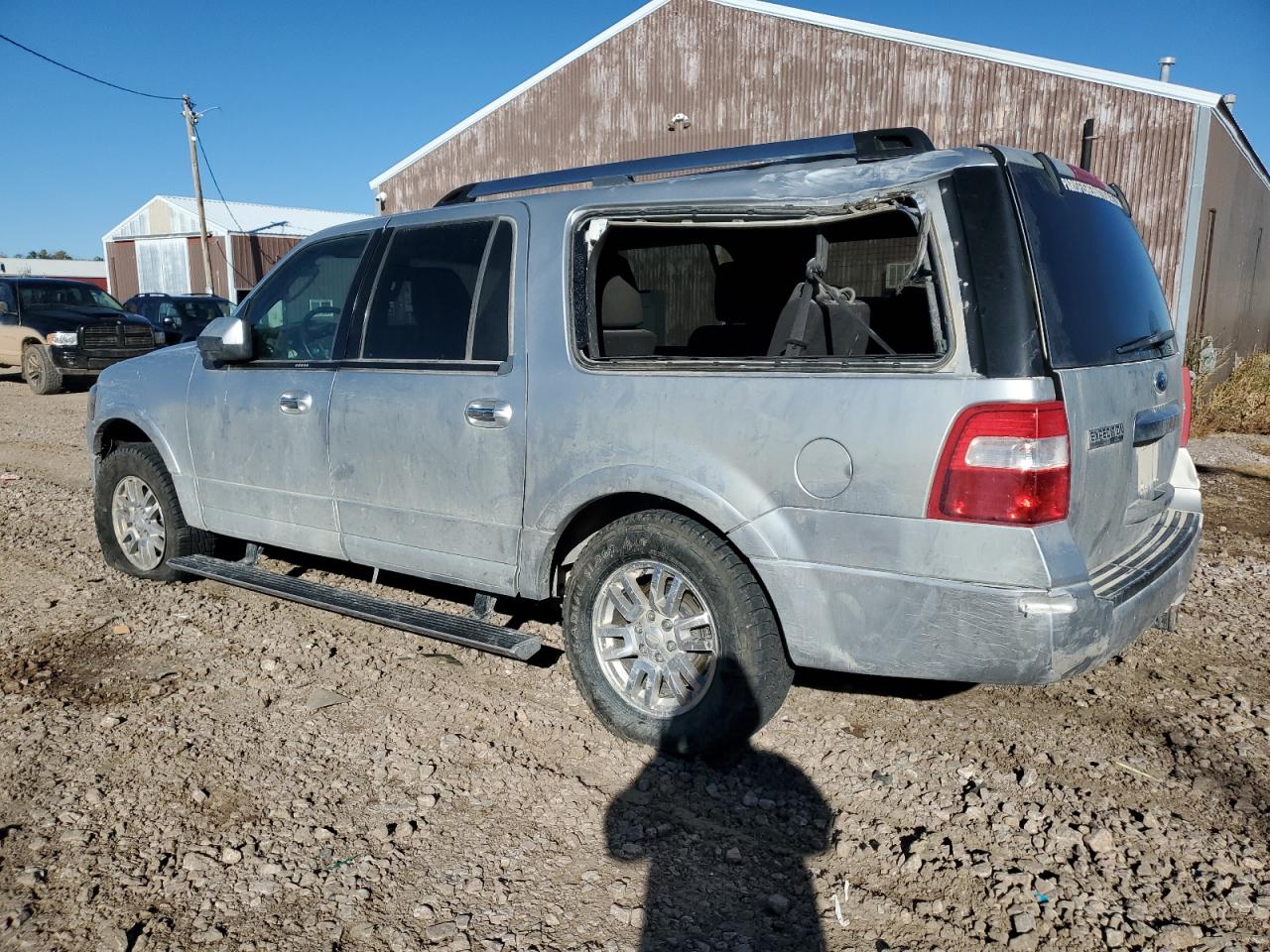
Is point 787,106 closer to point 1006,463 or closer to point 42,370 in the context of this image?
point 42,370

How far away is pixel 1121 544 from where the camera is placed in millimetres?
3188

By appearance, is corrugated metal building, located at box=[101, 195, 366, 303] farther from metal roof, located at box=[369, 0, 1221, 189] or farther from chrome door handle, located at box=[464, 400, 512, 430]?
chrome door handle, located at box=[464, 400, 512, 430]

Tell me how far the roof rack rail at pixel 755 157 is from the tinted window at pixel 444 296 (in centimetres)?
38

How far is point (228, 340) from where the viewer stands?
4.64 meters

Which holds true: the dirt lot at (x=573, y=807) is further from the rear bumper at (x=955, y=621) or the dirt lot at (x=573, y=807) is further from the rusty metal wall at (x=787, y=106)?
the rusty metal wall at (x=787, y=106)

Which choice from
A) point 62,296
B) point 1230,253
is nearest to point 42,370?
point 62,296

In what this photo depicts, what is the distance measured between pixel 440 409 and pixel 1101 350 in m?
2.45

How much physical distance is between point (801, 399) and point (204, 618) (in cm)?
350

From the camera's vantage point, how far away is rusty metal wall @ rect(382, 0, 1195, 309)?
14.4 metres

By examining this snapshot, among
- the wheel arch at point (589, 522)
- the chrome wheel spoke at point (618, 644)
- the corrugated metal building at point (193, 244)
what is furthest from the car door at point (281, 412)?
the corrugated metal building at point (193, 244)

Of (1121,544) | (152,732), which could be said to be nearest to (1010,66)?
(1121,544)

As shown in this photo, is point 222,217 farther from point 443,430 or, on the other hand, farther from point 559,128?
point 443,430

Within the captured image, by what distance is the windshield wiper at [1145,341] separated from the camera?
3.13 meters

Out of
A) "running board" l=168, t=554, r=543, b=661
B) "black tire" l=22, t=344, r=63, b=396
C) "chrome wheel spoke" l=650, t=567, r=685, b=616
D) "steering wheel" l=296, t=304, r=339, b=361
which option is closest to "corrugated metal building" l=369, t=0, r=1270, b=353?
"black tire" l=22, t=344, r=63, b=396
